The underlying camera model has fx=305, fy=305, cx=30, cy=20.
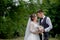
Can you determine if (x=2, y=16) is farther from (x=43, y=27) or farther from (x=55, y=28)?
(x=43, y=27)

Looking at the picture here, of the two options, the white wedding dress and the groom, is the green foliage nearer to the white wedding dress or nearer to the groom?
the white wedding dress

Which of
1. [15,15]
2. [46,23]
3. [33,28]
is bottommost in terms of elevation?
[15,15]

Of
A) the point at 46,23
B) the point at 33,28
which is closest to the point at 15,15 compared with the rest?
the point at 33,28

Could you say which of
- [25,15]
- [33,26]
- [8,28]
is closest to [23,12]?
[25,15]

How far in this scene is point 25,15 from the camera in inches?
575

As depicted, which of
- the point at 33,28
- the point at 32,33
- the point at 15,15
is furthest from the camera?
the point at 15,15

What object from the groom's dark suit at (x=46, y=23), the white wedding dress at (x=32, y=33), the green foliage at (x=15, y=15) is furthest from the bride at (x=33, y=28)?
the green foliage at (x=15, y=15)

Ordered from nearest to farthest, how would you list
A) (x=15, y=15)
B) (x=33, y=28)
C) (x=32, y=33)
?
(x=33, y=28) → (x=32, y=33) → (x=15, y=15)

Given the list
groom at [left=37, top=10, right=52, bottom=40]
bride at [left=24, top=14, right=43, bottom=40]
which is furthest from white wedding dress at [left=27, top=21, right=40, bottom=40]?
groom at [left=37, top=10, right=52, bottom=40]

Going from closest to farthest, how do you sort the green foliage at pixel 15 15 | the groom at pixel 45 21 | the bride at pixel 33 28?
the groom at pixel 45 21 < the bride at pixel 33 28 < the green foliage at pixel 15 15

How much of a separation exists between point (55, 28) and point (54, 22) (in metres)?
0.34

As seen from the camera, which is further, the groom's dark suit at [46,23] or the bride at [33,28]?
the bride at [33,28]

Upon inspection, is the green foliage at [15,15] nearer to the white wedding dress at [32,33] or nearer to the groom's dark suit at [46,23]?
the white wedding dress at [32,33]

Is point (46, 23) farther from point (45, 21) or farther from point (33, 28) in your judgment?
point (33, 28)
